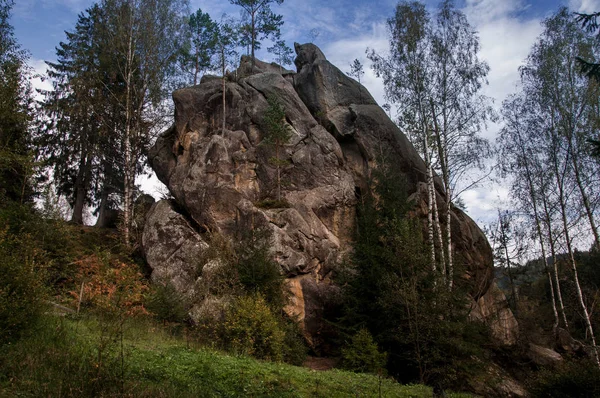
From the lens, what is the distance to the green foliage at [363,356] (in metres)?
15.4

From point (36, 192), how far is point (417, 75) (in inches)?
990

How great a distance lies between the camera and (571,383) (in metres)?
12.6

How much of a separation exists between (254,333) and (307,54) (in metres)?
28.7

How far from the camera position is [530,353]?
20.7 m

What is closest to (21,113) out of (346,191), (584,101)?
(346,191)

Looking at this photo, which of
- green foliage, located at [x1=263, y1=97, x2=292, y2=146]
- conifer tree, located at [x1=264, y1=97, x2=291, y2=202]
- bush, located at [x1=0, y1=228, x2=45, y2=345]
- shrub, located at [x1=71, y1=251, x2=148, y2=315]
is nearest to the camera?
bush, located at [x1=0, y1=228, x2=45, y2=345]

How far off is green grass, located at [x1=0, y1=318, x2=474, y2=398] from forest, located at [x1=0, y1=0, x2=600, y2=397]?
0.20 feet

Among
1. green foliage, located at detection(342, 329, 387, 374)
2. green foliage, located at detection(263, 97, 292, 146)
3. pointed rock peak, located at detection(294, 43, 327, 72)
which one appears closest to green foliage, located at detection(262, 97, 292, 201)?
green foliage, located at detection(263, 97, 292, 146)

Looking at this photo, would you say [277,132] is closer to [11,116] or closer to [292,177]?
[292,177]

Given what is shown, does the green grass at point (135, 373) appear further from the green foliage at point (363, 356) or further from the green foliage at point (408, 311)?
the green foliage at point (363, 356)

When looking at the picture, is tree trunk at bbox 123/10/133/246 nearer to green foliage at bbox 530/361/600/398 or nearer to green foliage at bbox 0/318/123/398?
green foliage at bbox 0/318/123/398

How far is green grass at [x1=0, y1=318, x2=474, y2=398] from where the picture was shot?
22.6 feet

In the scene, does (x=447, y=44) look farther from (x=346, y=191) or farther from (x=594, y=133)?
(x=346, y=191)

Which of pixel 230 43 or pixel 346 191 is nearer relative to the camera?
pixel 346 191
